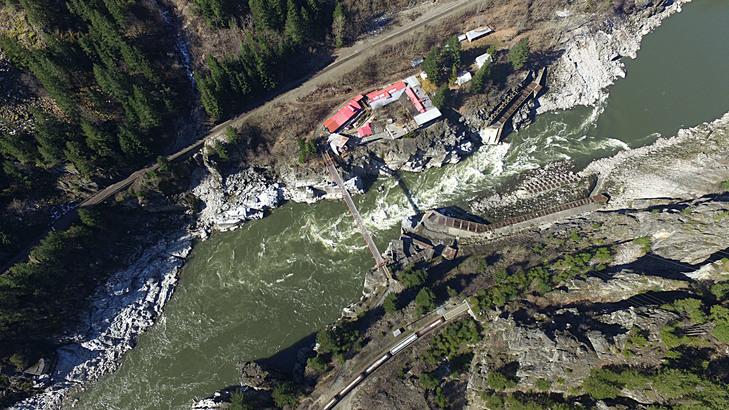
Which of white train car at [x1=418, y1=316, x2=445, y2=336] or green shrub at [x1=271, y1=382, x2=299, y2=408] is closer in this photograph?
green shrub at [x1=271, y1=382, x2=299, y2=408]

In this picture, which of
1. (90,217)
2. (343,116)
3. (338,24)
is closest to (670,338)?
(343,116)

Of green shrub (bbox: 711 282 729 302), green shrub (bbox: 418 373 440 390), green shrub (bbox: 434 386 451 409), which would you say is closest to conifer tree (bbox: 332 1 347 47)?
green shrub (bbox: 418 373 440 390)

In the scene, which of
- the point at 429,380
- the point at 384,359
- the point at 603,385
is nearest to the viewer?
the point at 603,385

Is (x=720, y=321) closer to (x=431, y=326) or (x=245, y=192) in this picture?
(x=431, y=326)

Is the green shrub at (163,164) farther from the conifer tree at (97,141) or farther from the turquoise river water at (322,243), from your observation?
the turquoise river water at (322,243)

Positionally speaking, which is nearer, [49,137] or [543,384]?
[543,384]

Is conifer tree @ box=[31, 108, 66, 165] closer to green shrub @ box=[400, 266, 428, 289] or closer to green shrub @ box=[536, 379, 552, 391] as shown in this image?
green shrub @ box=[400, 266, 428, 289]
